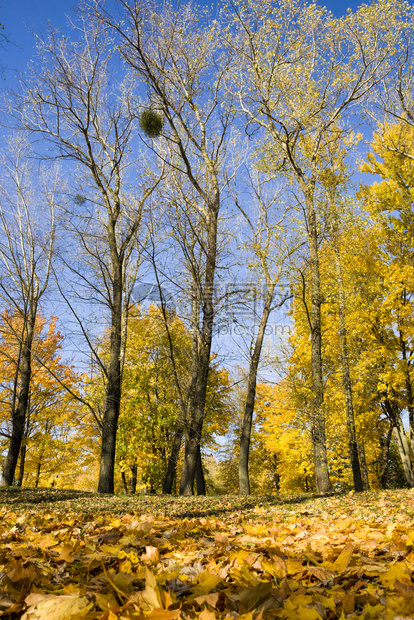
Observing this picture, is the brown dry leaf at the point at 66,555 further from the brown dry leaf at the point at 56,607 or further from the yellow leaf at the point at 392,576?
the yellow leaf at the point at 392,576

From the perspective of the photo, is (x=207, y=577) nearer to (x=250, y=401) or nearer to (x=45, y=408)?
(x=250, y=401)

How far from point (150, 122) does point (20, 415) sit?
10062 millimetres

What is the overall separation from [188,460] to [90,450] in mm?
9743

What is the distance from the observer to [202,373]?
10367 mm

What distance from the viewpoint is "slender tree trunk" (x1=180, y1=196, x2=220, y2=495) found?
33.0 ft

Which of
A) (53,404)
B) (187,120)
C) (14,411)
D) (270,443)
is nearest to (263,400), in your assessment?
(270,443)

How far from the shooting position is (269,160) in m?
11.9

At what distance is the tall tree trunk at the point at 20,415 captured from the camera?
11.7 m

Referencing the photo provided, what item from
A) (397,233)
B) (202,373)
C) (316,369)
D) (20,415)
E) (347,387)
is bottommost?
(20,415)

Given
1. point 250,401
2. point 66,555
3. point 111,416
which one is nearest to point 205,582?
point 66,555

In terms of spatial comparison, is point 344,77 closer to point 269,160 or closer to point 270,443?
point 269,160

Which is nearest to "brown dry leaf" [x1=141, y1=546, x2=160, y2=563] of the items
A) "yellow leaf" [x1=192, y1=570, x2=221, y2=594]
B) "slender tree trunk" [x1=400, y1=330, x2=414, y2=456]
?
"yellow leaf" [x1=192, y1=570, x2=221, y2=594]

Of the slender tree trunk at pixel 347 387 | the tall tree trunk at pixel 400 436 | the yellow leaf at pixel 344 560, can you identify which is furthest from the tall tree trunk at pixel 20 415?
the tall tree trunk at pixel 400 436

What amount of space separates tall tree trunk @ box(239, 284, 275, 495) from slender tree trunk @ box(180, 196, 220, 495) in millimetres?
2368
